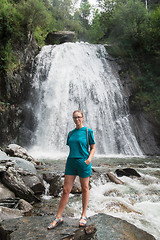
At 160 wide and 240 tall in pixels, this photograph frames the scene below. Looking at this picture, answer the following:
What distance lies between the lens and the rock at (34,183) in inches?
205

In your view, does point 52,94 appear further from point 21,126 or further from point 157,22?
point 157,22

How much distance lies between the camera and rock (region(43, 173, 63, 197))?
5343mm

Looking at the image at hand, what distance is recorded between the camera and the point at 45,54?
1755cm

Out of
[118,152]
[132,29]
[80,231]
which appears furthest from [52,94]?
[80,231]

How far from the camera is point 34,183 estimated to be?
5234 millimetres

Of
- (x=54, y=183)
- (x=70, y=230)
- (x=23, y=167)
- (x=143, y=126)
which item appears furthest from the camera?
Result: (x=143, y=126)

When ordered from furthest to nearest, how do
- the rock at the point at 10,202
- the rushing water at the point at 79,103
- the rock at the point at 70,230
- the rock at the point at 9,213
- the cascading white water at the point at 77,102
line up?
the cascading white water at the point at 77,102, the rushing water at the point at 79,103, the rock at the point at 10,202, the rock at the point at 9,213, the rock at the point at 70,230

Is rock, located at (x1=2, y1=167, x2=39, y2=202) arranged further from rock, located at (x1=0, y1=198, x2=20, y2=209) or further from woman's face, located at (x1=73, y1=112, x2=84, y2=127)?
woman's face, located at (x1=73, y1=112, x2=84, y2=127)

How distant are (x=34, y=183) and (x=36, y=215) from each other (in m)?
1.41

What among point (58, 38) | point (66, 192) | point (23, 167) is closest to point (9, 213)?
point (66, 192)

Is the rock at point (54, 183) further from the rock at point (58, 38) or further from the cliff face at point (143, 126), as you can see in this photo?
the rock at point (58, 38)

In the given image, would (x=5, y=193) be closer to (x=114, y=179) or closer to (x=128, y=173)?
(x=114, y=179)

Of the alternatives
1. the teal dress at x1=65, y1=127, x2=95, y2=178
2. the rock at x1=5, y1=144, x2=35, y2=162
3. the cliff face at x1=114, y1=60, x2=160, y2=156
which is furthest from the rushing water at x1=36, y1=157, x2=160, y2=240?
the cliff face at x1=114, y1=60, x2=160, y2=156

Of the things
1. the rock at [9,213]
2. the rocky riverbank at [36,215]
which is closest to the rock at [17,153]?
the rocky riverbank at [36,215]
